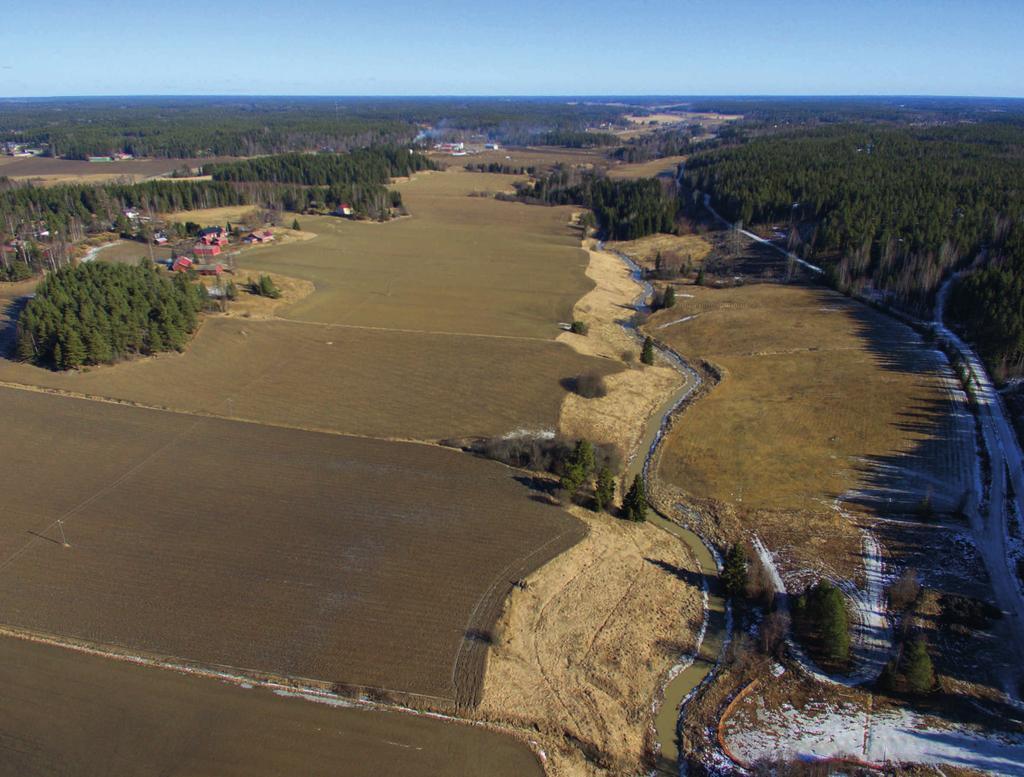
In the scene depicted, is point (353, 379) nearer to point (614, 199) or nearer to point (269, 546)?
point (269, 546)

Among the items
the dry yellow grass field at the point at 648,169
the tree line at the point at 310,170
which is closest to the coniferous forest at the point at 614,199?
the dry yellow grass field at the point at 648,169

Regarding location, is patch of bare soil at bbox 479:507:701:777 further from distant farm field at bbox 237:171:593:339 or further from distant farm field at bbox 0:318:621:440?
distant farm field at bbox 237:171:593:339

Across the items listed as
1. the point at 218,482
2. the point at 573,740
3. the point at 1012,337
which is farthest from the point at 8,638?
the point at 1012,337

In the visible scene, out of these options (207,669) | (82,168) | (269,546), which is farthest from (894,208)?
(82,168)

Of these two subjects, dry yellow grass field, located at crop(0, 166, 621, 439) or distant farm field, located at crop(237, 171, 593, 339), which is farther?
distant farm field, located at crop(237, 171, 593, 339)

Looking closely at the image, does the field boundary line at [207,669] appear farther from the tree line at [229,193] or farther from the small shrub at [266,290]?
the tree line at [229,193]

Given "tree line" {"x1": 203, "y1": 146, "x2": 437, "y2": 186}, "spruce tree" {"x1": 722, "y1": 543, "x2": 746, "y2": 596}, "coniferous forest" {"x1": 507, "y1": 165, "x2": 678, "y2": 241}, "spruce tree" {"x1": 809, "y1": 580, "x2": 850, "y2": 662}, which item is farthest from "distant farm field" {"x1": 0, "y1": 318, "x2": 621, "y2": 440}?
"tree line" {"x1": 203, "y1": 146, "x2": 437, "y2": 186}
